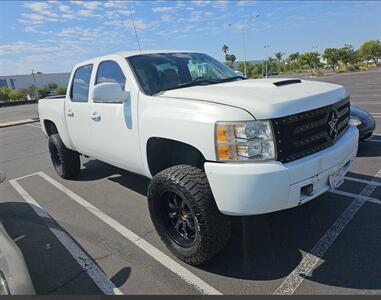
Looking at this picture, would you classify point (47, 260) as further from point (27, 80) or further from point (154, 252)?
point (27, 80)

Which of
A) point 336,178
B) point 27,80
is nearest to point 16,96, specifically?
point 27,80

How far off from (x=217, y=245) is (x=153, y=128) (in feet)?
4.08

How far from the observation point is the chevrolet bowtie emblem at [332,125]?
9.55 feet

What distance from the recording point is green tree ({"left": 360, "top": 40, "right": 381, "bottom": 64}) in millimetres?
71062

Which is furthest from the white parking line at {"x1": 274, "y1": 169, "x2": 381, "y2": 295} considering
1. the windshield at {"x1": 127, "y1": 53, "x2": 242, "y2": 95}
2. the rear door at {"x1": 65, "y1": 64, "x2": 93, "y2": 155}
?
the rear door at {"x1": 65, "y1": 64, "x2": 93, "y2": 155}

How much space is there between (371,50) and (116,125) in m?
82.1

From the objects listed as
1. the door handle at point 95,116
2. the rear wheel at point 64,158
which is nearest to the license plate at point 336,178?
the door handle at point 95,116

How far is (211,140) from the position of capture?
251cm

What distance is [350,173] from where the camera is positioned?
16.0ft

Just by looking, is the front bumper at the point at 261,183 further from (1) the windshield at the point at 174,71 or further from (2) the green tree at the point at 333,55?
(2) the green tree at the point at 333,55

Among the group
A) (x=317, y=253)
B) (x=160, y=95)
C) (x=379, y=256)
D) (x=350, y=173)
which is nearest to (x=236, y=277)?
(x=317, y=253)

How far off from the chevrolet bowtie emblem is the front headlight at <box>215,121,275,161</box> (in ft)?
2.67

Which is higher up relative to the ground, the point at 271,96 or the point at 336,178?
the point at 271,96

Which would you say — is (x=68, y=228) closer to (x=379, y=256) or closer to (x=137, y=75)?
(x=137, y=75)
